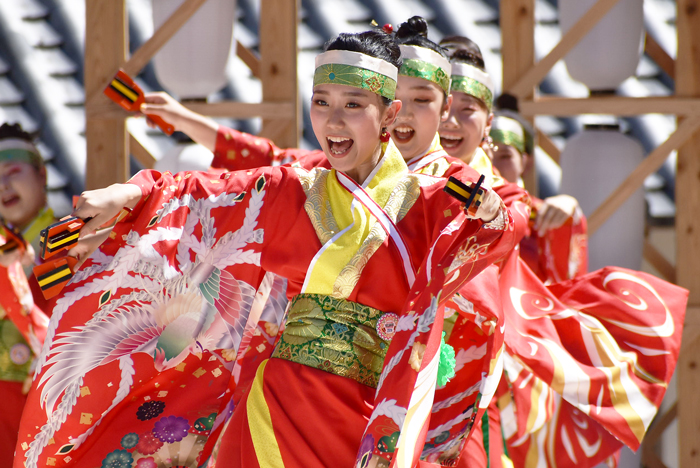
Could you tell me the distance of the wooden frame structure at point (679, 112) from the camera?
3.28 metres

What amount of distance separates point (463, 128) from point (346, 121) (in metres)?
0.87

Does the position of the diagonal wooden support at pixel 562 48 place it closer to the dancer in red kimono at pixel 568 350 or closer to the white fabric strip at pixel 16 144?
the dancer in red kimono at pixel 568 350

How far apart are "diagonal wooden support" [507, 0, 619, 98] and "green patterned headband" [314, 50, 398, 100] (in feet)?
4.75

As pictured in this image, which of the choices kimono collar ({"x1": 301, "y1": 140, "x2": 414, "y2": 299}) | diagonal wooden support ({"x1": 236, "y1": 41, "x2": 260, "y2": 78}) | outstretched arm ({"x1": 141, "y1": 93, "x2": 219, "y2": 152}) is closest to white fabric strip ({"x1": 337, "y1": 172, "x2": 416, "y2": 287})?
kimono collar ({"x1": 301, "y1": 140, "x2": 414, "y2": 299})

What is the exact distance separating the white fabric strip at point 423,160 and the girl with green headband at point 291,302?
249 mm

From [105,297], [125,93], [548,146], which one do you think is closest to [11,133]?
[125,93]

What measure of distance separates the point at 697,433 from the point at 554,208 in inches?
46.0

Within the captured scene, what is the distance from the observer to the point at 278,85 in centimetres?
323

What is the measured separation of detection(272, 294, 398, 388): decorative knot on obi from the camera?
191 centimetres

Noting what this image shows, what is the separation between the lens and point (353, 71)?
1.96m

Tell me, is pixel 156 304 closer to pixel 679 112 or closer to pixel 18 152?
pixel 18 152

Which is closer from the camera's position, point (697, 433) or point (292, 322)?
point (292, 322)

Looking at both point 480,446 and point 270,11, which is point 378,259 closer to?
point 480,446

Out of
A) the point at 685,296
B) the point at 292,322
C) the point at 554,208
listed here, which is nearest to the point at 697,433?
the point at 685,296
